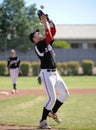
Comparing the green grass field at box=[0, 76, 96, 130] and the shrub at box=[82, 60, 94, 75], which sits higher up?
the green grass field at box=[0, 76, 96, 130]

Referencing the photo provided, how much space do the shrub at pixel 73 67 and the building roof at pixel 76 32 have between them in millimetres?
19778

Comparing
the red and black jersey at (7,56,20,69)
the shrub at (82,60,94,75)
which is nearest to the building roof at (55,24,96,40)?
the shrub at (82,60,94,75)

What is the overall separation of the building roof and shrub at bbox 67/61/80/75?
19.8 m

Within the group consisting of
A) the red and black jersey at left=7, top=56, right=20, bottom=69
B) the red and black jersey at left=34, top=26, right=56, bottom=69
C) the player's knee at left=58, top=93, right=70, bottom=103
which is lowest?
the red and black jersey at left=7, top=56, right=20, bottom=69

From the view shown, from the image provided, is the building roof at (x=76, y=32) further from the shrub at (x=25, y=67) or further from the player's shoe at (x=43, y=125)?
the player's shoe at (x=43, y=125)

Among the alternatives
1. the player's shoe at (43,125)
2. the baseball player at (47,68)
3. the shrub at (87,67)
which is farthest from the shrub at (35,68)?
the player's shoe at (43,125)

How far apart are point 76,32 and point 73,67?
23.1 meters

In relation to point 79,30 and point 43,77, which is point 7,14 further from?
point 43,77

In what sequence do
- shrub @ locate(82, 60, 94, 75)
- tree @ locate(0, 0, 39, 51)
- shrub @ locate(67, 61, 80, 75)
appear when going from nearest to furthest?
shrub @ locate(67, 61, 80, 75) → shrub @ locate(82, 60, 94, 75) → tree @ locate(0, 0, 39, 51)

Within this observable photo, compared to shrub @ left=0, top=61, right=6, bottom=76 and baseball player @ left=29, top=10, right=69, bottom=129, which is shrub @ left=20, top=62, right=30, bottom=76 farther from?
baseball player @ left=29, top=10, right=69, bottom=129

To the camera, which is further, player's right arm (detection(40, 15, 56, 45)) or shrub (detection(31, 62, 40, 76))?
shrub (detection(31, 62, 40, 76))

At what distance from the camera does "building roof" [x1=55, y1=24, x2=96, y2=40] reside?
58.4 meters

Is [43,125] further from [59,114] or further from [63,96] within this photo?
[59,114]

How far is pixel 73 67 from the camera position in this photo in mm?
38156
